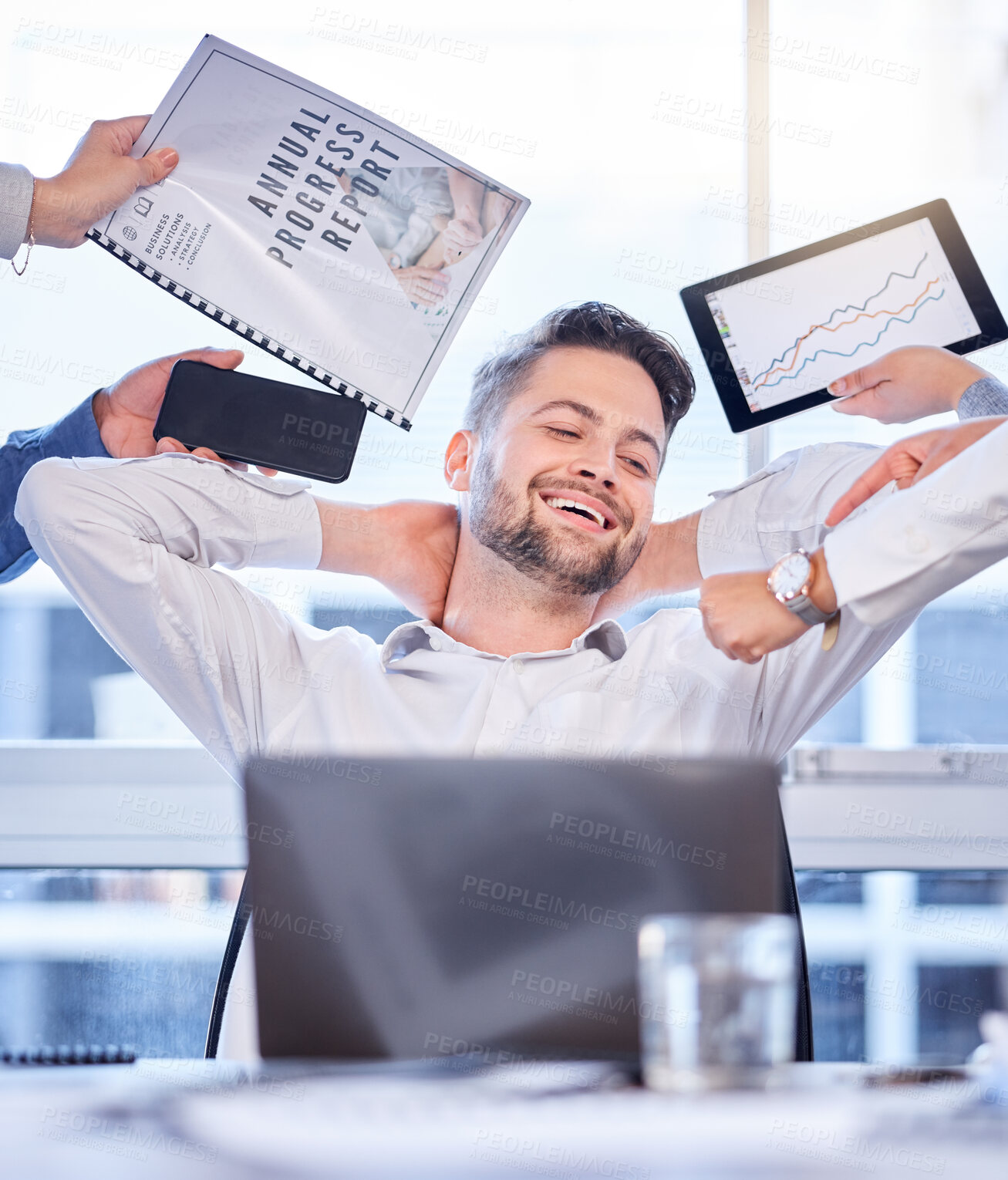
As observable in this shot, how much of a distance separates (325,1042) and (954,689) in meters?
1.60

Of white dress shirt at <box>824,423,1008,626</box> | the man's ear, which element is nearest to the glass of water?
white dress shirt at <box>824,423,1008,626</box>

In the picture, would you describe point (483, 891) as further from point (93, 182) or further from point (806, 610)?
point (93, 182)

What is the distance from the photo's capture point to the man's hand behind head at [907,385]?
1461mm

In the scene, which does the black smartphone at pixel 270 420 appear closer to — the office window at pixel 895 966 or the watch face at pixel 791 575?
the watch face at pixel 791 575

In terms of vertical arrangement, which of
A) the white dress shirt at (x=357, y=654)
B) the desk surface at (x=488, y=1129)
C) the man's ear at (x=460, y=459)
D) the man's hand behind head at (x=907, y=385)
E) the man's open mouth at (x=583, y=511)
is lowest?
the desk surface at (x=488, y=1129)

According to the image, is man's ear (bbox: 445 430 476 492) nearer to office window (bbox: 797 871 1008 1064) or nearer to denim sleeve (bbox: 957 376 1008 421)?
denim sleeve (bbox: 957 376 1008 421)

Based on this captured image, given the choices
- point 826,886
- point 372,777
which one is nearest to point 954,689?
point 826,886

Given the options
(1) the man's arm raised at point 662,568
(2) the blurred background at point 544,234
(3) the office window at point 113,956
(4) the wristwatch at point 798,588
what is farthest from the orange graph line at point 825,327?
(3) the office window at point 113,956

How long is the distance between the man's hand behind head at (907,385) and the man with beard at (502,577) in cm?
8

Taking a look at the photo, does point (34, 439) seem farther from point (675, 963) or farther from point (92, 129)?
point (675, 963)

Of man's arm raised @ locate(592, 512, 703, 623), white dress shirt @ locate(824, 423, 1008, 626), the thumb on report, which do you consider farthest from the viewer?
Result: man's arm raised @ locate(592, 512, 703, 623)

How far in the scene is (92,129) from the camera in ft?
4.94

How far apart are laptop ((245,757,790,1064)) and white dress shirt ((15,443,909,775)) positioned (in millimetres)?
727

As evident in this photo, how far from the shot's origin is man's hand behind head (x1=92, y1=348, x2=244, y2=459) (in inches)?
62.9
